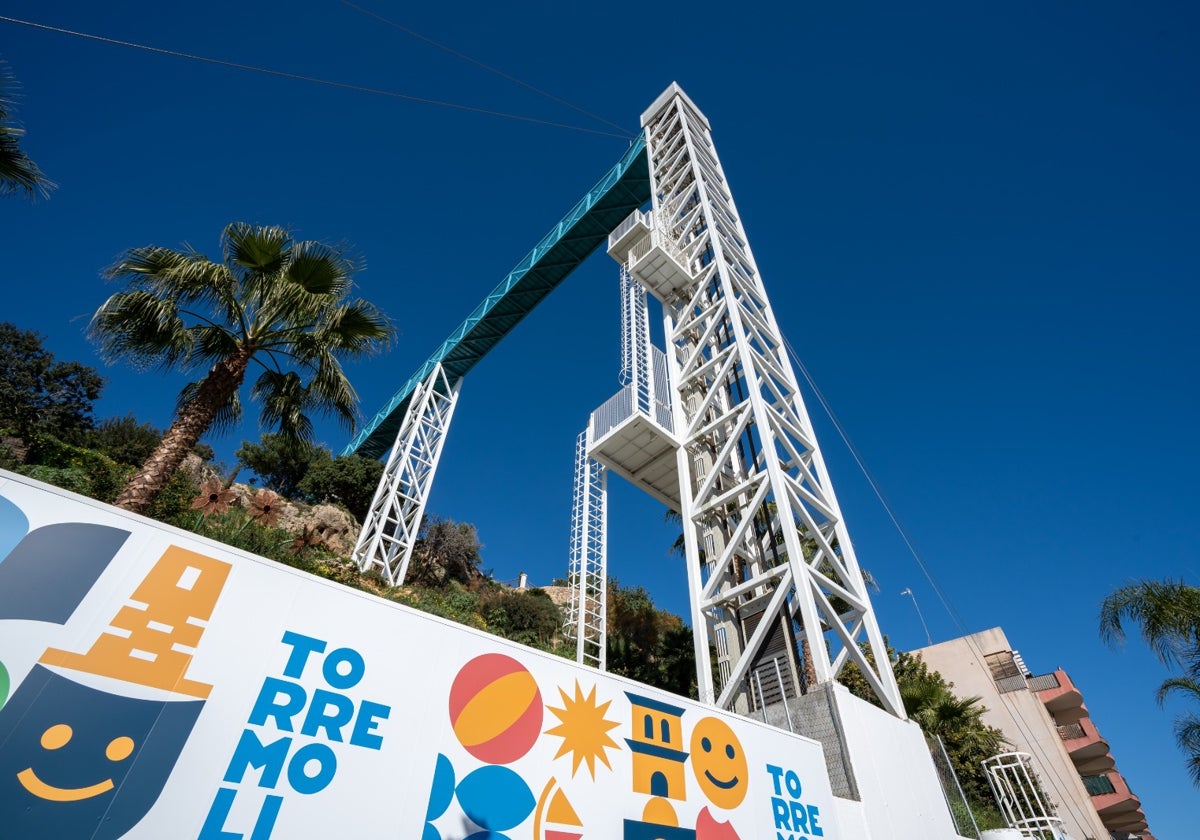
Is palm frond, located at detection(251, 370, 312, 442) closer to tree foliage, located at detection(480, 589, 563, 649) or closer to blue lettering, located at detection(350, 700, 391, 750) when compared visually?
blue lettering, located at detection(350, 700, 391, 750)

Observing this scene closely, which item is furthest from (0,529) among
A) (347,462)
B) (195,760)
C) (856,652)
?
(347,462)

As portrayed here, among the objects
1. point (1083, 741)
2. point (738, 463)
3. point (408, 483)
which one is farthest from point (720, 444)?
point (1083, 741)

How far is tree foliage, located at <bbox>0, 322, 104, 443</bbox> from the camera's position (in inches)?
925

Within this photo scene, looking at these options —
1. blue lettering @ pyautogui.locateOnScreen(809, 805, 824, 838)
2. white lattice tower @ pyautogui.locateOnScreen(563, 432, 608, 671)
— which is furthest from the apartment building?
blue lettering @ pyautogui.locateOnScreen(809, 805, 824, 838)

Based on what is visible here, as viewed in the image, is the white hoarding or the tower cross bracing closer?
the white hoarding

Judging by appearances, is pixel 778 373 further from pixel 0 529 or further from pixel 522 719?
pixel 0 529

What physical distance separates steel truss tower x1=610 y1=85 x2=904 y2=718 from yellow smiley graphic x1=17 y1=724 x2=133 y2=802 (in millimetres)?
6868

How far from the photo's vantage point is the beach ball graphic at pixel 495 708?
3971 millimetres

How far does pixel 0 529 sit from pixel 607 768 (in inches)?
163

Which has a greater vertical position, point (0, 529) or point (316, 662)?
point (0, 529)

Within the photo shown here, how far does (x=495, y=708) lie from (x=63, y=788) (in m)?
2.34

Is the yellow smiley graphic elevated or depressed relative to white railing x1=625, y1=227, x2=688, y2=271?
depressed

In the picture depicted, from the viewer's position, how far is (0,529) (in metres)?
3.04

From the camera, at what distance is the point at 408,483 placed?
2027cm
